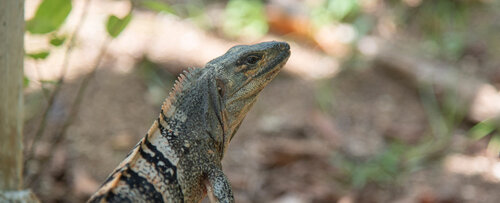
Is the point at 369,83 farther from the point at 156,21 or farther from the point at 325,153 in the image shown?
the point at 156,21

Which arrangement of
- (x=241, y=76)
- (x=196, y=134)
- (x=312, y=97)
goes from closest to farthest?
(x=196, y=134) → (x=241, y=76) → (x=312, y=97)

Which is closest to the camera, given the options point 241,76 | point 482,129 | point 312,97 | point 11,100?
point 241,76

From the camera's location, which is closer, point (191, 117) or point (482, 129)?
point (191, 117)

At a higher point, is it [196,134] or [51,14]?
[51,14]

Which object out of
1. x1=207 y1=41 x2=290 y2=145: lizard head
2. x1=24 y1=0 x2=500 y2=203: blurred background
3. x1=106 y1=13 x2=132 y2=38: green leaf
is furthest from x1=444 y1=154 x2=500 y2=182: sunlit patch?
x1=106 y1=13 x2=132 y2=38: green leaf

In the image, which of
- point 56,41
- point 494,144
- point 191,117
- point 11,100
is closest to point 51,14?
point 56,41

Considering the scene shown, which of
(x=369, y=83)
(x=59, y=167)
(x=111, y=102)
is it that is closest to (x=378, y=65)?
(x=369, y=83)

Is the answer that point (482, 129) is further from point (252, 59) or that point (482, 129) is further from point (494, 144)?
point (252, 59)
